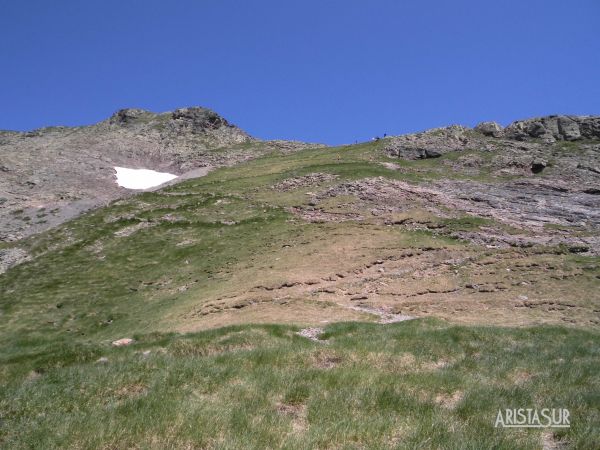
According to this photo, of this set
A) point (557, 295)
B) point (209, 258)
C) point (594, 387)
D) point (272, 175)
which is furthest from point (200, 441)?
point (272, 175)

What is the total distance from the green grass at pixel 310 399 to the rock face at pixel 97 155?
46938 mm

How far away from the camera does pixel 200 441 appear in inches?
296

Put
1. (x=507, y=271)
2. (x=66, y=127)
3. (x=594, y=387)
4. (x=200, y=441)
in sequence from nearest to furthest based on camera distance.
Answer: (x=200, y=441), (x=594, y=387), (x=507, y=271), (x=66, y=127)

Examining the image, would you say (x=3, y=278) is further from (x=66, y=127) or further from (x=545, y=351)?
(x=66, y=127)

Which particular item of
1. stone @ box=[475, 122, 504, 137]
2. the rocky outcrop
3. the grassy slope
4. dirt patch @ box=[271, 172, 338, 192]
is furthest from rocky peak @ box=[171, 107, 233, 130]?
the grassy slope

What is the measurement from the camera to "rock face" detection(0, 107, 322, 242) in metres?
58.3

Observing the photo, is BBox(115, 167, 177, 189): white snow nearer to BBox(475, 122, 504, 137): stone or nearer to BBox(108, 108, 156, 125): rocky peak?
BBox(108, 108, 156, 125): rocky peak

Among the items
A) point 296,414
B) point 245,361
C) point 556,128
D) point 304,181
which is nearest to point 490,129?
point 556,128

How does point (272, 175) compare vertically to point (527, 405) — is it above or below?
above

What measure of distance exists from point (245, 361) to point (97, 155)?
3143 inches

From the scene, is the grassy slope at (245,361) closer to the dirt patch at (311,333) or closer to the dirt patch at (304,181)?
the dirt patch at (311,333)

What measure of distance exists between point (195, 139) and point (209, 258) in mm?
64565

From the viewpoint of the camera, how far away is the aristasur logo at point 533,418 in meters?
8.65

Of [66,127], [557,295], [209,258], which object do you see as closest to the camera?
[557,295]
